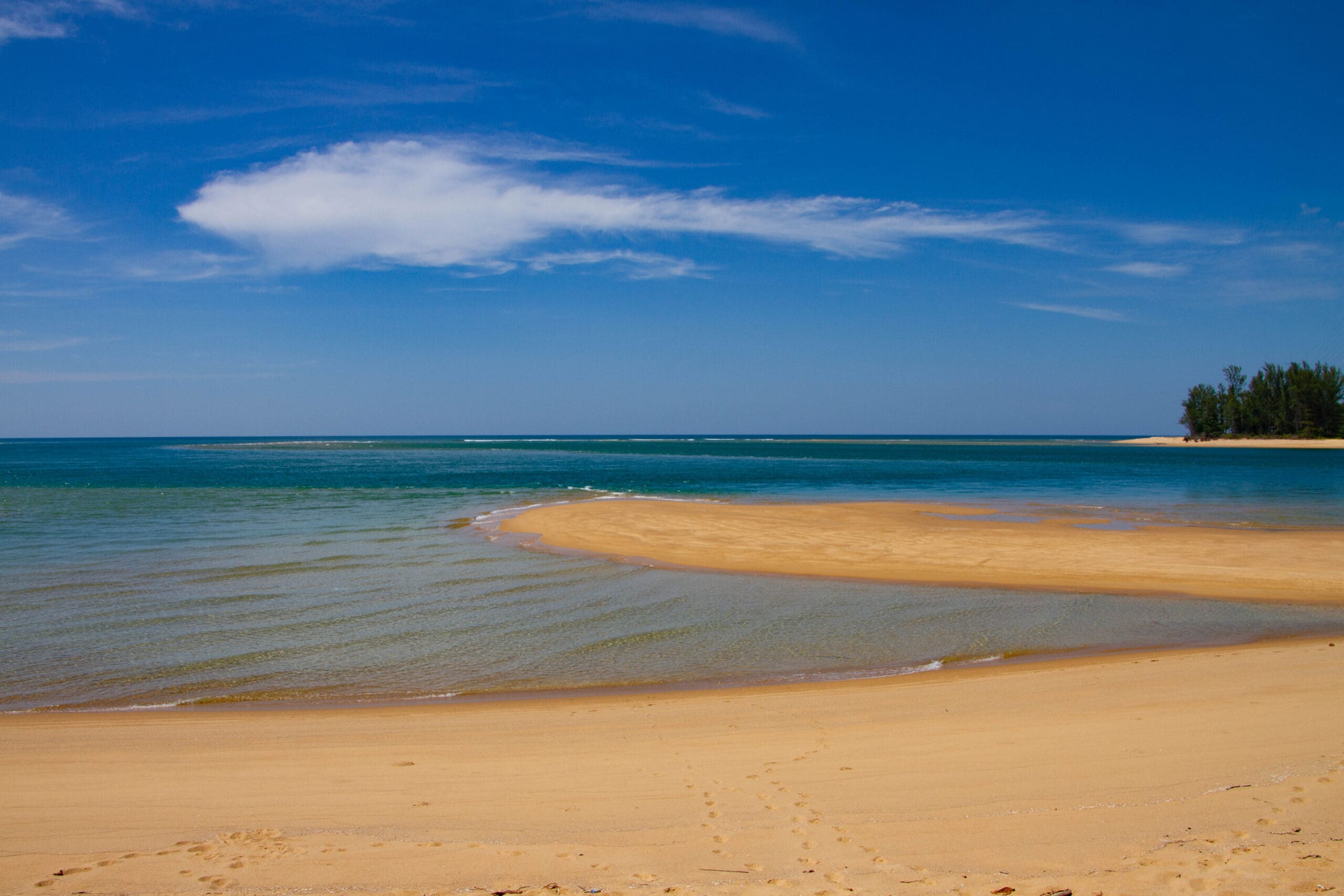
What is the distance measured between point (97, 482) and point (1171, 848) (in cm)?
5846

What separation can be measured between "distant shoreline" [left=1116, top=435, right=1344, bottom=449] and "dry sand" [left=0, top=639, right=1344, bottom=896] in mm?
134861

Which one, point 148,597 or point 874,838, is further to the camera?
point 148,597

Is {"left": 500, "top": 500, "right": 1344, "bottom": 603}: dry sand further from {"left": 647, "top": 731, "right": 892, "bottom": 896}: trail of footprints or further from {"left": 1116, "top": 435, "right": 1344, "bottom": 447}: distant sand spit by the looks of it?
{"left": 1116, "top": 435, "right": 1344, "bottom": 447}: distant sand spit

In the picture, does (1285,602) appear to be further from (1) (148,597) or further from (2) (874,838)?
(1) (148,597)

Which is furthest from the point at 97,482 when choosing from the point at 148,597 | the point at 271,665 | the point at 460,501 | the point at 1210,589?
the point at 1210,589

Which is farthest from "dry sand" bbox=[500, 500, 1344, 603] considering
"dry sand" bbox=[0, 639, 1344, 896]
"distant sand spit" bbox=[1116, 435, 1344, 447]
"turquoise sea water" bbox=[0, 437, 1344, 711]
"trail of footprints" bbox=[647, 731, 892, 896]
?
"distant sand spit" bbox=[1116, 435, 1344, 447]

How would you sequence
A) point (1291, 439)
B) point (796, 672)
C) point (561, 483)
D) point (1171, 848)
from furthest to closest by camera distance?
1. point (1291, 439)
2. point (561, 483)
3. point (796, 672)
4. point (1171, 848)

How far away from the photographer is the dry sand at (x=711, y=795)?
4.43 meters

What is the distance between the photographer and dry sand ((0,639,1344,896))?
14.5ft

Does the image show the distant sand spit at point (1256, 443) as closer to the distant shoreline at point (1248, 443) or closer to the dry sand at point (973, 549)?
the distant shoreline at point (1248, 443)

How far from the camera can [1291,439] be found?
390 ft

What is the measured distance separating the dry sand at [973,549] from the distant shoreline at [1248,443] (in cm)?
11489

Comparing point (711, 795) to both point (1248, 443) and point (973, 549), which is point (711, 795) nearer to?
point (973, 549)

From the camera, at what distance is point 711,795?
5637 mm
